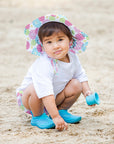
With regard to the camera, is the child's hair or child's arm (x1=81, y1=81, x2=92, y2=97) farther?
child's arm (x1=81, y1=81, x2=92, y2=97)

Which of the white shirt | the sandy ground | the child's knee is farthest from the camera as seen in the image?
the child's knee

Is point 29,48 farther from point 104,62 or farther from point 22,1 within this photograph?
point 22,1

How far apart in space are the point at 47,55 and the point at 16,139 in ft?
2.51

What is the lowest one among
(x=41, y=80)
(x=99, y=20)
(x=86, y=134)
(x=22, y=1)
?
(x=86, y=134)

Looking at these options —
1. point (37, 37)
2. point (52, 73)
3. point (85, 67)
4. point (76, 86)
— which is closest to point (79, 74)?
point (76, 86)

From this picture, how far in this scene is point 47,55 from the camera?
264 cm

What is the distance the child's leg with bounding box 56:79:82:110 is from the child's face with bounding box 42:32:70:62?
298 millimetres

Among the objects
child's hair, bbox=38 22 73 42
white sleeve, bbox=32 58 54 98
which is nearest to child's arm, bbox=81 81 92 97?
white sleeve, bbox=32 58 54 98

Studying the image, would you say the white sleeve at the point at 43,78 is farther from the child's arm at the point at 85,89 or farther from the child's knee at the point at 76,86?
the child's arm at the point at 85,89

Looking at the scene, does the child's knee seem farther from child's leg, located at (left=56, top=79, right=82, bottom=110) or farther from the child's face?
the child's face

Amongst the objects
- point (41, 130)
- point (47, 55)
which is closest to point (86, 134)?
point (41, 130)

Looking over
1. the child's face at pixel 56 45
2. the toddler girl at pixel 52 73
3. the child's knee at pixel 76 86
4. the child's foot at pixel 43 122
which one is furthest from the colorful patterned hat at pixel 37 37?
the child's foot at pixel 43 122

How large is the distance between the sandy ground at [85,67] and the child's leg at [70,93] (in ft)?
0.77

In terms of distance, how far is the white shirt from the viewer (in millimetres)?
2494
